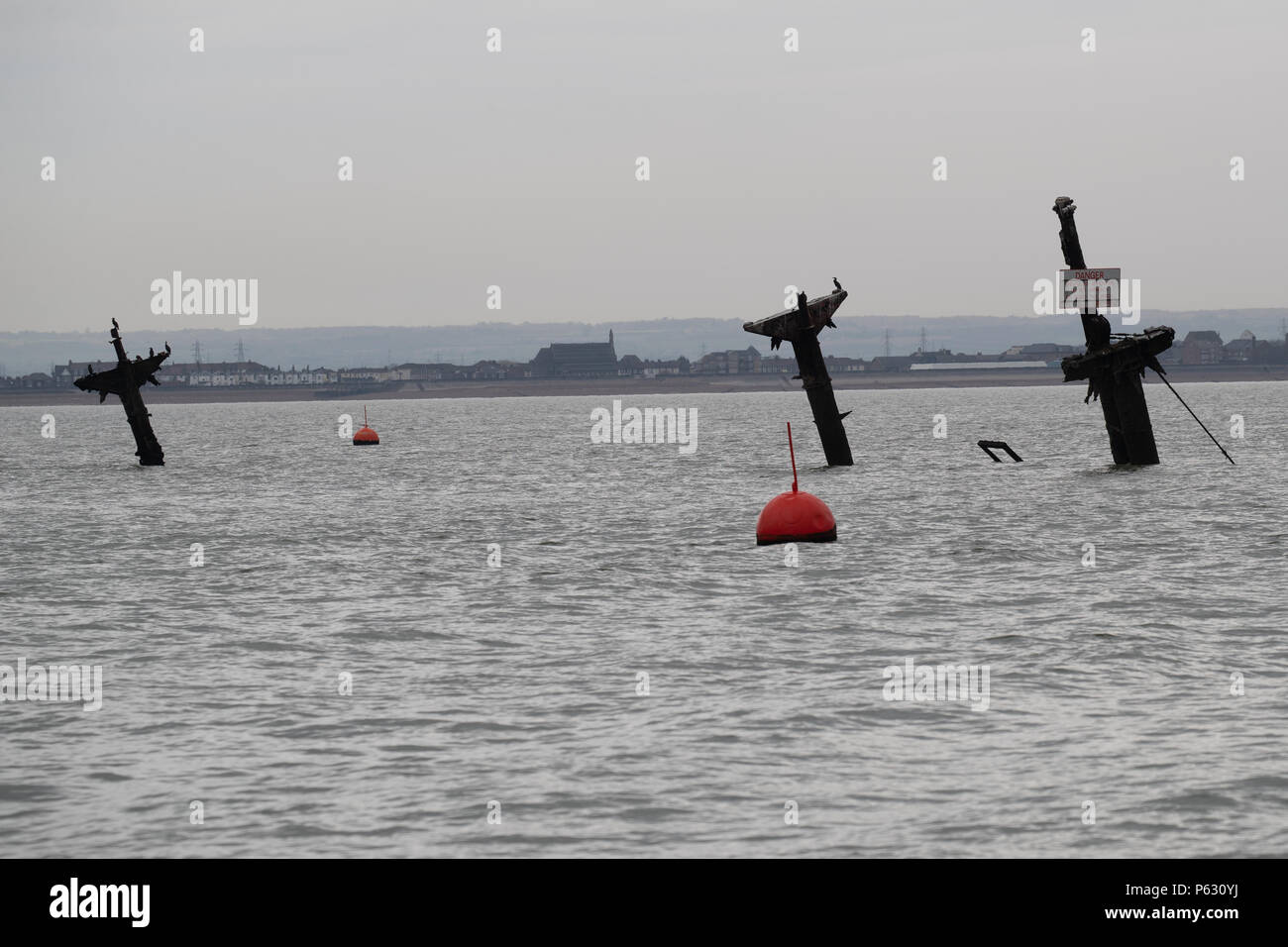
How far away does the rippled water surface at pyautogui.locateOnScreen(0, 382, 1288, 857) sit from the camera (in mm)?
10414

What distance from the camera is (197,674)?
16125 mm

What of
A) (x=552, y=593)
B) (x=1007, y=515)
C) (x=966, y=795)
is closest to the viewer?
(x=966, y=795)

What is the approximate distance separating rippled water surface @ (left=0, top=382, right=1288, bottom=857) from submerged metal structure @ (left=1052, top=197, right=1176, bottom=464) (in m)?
3.98

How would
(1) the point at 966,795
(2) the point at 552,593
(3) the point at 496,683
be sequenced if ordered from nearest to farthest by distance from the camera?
1. (1) the point at 966,795
2. (3) the point at 496,683
3. (2) the point at 552,593

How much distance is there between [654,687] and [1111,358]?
1017 inches
